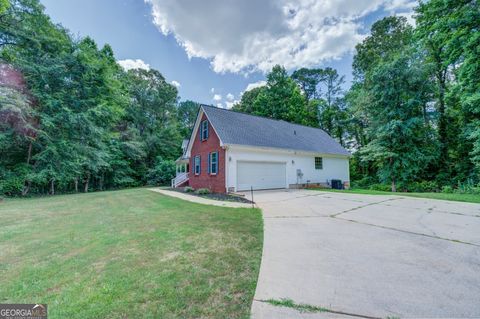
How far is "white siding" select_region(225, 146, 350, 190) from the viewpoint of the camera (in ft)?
39.5

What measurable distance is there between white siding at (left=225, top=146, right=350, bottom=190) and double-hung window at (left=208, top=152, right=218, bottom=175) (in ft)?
4.28

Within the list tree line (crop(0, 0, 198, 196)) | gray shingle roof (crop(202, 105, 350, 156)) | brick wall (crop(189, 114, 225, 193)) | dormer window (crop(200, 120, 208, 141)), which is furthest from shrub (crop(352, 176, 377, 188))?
tree line (crop(0, 0, 198, 196))

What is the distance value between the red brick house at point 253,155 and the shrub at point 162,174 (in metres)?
8.74

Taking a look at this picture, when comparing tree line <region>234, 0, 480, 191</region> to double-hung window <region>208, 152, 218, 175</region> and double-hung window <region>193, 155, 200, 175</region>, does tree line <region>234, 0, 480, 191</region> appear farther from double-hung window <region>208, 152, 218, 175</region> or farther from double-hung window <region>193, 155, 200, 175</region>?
double-hung window <region>193, 155, 200, 175</region>

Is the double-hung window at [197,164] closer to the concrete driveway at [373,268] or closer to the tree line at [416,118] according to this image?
the concrete driveway at [373,268]

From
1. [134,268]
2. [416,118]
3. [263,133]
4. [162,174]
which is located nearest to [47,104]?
[162,174]

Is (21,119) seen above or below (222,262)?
above

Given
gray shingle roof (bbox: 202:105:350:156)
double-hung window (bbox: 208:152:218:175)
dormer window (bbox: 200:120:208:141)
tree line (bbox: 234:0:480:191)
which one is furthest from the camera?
tree line (bbox: 234:0:480:191)

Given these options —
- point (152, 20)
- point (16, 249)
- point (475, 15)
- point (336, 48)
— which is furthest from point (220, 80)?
point (16, 249)

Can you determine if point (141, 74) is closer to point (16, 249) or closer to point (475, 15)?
point (16, 249)

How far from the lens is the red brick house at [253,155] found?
40.6 ft

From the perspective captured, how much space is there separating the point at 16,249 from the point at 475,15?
49.9 ft

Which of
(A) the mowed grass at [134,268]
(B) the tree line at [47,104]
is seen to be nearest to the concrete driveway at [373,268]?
(A) the mowed grass at [134,268]

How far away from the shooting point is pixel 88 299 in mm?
2209
